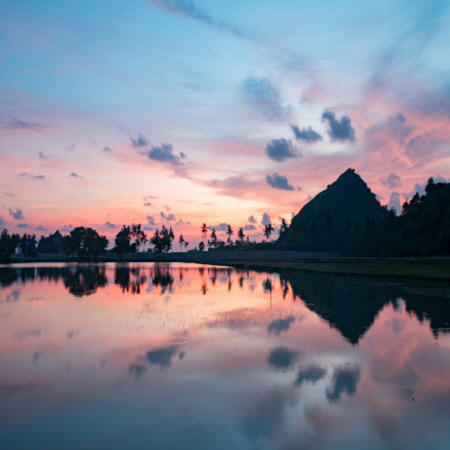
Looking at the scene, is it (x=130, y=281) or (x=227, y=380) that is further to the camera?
(x=130, y=281)

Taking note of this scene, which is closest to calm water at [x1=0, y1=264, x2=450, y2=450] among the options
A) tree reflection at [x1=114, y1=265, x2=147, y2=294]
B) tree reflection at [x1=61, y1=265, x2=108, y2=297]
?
tree reflection at [x1=61, y1=265, x2=108, y2=297]

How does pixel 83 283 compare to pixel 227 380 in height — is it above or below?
above

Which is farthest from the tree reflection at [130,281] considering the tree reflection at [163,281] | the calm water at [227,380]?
the calm water at [227,380]

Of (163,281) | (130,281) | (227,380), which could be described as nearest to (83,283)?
(130,281)

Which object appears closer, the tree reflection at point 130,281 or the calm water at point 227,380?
the calm water at point 227,380

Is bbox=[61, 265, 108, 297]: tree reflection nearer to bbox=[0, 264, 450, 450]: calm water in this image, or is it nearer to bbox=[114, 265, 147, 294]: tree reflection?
bbox=[114, 265, 147, 294]: tree reflection

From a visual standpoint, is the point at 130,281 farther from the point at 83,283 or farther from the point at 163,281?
the point at 83,283

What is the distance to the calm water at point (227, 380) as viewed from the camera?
34.7 feet

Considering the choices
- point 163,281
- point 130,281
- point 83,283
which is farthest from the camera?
point 163,281

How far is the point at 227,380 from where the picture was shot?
14.8 metres

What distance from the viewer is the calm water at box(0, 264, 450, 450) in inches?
416

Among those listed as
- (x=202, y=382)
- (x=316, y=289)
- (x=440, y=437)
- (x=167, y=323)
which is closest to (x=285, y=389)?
(x=202, y=382)

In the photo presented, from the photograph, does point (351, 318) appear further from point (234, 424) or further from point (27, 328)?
point (27, 328)

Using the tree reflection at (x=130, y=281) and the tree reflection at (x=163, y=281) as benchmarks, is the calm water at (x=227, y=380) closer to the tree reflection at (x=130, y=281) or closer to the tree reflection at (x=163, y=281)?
the tree reflection at (x=130, y=281)
